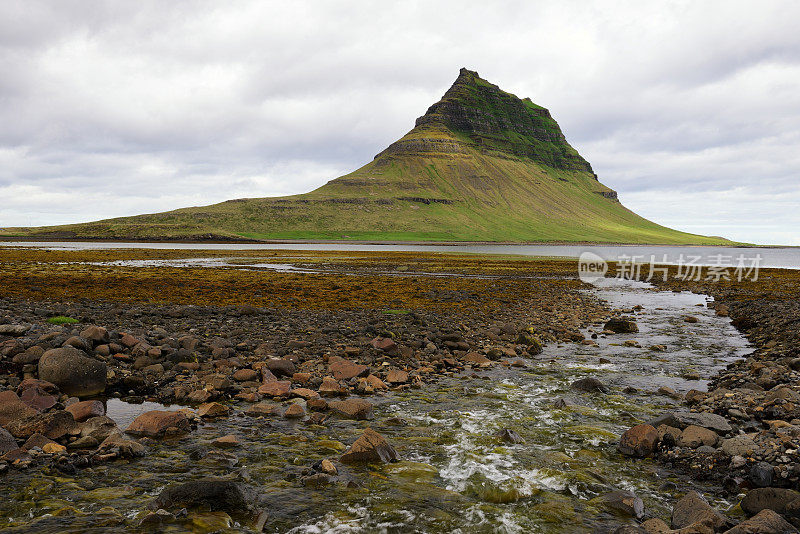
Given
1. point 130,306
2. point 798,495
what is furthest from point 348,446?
point 130,306

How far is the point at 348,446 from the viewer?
9.66 meters

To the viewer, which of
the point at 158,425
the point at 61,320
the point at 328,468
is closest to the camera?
the point at 328,468

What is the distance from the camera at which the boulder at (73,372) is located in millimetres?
11766

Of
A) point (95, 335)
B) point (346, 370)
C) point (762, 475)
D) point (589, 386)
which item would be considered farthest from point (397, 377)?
point (95, 335)

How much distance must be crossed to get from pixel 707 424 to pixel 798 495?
319 centimetres

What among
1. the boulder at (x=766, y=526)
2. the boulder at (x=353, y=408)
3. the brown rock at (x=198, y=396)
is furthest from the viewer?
the brown rock at (x=198, y=396)

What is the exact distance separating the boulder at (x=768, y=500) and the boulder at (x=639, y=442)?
85.6 inches

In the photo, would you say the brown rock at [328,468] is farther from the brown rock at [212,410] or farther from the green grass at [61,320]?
the green grass at [61,320]

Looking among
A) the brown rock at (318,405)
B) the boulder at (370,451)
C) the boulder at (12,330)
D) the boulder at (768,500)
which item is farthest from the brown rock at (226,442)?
the boulder at (12,330)

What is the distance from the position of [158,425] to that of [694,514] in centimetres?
1040

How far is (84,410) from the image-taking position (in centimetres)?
1005

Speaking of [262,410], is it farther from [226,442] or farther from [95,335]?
[95,335]

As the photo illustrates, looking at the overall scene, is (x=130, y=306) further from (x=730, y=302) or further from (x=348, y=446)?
(x=730, y=302)

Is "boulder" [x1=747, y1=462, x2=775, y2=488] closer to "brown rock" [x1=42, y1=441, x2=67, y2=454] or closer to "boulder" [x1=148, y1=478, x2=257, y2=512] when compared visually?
"boulder" [x1=148, y1=478, x2=257, y2=512]
